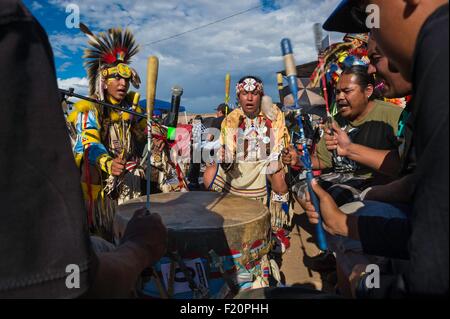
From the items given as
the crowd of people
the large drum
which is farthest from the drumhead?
the crowd of people

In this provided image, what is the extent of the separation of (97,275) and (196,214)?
125cm

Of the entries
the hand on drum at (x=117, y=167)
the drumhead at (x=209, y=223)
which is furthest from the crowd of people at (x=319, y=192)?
the hand on drum at (x=117, y=167)

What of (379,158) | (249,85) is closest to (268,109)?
(249,85)

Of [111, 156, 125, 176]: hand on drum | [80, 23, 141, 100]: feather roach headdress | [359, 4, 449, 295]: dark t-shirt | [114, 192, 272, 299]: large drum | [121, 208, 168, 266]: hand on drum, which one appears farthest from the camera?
[80, 23, 141, 100]: feather roach headdress

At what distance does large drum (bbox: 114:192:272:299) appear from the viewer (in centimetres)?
169

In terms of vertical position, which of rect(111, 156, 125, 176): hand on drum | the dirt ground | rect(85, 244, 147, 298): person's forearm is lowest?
the dirt ground

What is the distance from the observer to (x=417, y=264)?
0.63 meters

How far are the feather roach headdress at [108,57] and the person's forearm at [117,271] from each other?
2962 millimetres

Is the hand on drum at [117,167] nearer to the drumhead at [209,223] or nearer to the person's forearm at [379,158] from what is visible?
the drumhead at [209,223]

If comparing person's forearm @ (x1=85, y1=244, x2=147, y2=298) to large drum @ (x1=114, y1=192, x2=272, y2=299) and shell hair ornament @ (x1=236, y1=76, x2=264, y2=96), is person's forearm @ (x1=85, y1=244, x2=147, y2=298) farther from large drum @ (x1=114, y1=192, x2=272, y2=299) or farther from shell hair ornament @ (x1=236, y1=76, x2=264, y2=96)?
shell hair ornament @ (x1=236, y1=76, x2=264, y2=96)

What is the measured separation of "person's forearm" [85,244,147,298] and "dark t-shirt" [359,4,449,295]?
0.75 m

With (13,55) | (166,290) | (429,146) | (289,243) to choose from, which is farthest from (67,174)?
(289,243)

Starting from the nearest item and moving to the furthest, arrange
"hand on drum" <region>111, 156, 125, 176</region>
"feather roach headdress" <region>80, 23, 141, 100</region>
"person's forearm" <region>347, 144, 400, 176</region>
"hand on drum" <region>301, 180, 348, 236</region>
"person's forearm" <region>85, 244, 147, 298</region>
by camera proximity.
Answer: "person's forearm" <region>85, 244, 147, 298</region> < "hand on drum" <region>301, 180, 348, 236</region> < "person's forearm" <region>347, 144, 400, 176</region> < "hand on drum" <region>111, 156, 125, 176</region> < "feather roach headdress" <region>80, 23, 141, 100</region>
